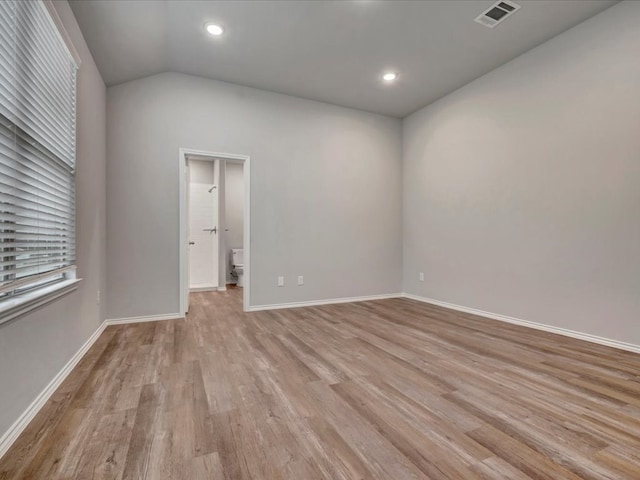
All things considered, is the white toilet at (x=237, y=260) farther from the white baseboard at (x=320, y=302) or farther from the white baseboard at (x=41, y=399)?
the white baseboard at (x=41, y=399)

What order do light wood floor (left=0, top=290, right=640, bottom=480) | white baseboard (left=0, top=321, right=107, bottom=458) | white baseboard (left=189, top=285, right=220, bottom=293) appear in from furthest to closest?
white baseboard (left=189, top=285, right=220, bottom=293) < white baseboard (left=0, top=321, right=107, bottom=458) < light wood floor (left=0, top=290, right=640, bottom=480)

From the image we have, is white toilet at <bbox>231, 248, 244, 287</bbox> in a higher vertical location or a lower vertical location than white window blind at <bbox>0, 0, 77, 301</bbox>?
lower

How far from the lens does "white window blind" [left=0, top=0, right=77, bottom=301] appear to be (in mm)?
1481

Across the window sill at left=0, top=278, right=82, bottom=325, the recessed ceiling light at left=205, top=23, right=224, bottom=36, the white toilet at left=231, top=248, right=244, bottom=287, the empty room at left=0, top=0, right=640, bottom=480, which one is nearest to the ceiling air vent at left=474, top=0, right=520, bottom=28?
the empty room at left=0, top=0, right=640, bottom=480

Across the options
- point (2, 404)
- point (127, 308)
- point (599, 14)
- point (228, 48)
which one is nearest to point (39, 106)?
point (2, 404)

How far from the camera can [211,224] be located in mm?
6207

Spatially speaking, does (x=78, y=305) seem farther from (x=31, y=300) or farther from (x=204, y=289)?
(x=204, y=289)

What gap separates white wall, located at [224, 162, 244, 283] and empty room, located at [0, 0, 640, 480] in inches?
88.8

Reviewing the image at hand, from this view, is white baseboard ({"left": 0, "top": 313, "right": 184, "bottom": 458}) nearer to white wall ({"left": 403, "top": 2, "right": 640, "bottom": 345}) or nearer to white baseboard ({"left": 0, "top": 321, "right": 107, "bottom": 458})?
white baseboard ({"left": 0, "top": 321, "right": 107, "bottom": 458})

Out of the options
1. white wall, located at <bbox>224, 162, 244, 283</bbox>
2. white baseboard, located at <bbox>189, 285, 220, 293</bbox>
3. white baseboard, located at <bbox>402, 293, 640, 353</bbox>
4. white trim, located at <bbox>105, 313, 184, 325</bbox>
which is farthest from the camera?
white wall, located at <bbox>224, 162, 244, 283</bbox>

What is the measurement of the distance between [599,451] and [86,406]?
2.52m

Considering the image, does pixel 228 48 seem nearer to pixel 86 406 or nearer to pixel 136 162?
pixel 136 162

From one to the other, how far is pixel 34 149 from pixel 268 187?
8.39 ft

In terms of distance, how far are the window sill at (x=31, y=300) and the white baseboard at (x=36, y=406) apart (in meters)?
0.49
